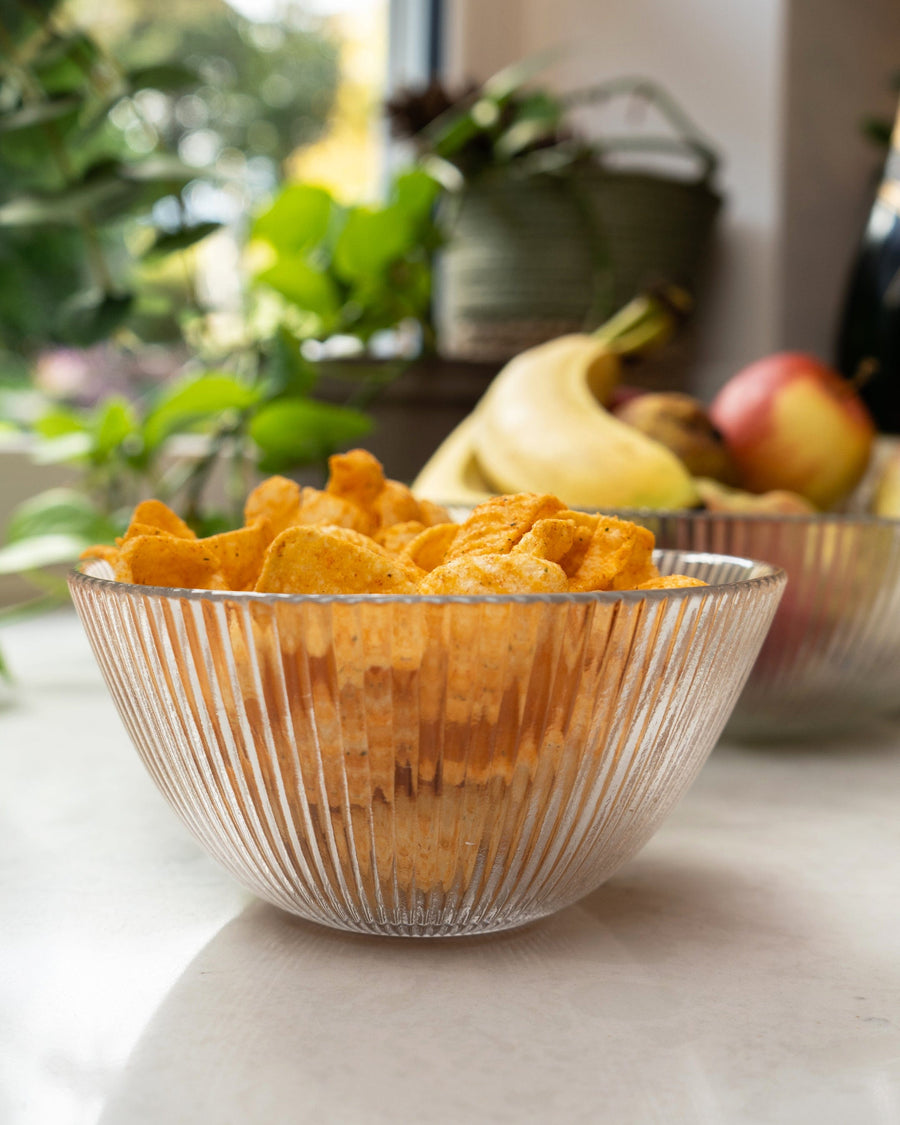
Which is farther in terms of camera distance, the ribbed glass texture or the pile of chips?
the ribbed glass texture

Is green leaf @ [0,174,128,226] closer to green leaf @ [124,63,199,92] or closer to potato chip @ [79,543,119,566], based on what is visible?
green leaf @ [124,63,199,92]

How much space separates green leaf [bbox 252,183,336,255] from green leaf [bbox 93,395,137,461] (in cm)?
19

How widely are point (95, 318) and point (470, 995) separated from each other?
805 millimetres

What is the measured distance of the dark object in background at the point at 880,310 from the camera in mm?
1032

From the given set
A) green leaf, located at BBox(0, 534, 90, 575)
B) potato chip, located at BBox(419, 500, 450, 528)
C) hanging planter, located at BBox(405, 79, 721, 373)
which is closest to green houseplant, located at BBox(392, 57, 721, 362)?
hanging planter, located at BBox(405, 79, 721, 373)

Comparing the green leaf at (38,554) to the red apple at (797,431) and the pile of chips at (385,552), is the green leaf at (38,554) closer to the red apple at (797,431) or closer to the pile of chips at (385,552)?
the pile of chips at (385,552)

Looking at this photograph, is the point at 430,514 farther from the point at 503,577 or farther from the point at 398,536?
the point at 503,577

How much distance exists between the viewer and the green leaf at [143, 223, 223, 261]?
3.16ft

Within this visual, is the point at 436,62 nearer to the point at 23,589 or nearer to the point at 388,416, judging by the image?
the point at 388,416

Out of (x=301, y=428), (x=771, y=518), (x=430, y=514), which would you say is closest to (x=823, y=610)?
(x=771, y=518)

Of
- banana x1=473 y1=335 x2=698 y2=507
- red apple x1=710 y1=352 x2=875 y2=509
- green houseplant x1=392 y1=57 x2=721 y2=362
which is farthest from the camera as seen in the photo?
green houseplant x1=392 y1=57 x2=721 y2=362

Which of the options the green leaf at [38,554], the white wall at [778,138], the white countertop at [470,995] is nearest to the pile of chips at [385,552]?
the white countertop at [470,995]

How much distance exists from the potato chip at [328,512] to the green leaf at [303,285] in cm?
57

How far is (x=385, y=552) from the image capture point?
387 mm
